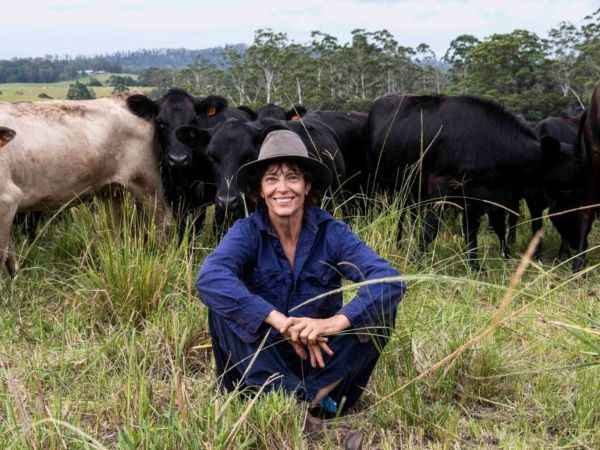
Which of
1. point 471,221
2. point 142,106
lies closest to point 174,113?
point 142,106

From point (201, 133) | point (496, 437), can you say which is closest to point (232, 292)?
point (496, 437)

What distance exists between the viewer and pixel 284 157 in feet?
10.9

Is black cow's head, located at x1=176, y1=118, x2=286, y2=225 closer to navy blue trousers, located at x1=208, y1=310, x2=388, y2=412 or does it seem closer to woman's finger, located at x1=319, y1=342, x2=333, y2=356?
navy blue trousers, located at x1=208, y1=310, x2=388, y2=412

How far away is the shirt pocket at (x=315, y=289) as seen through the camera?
338cm

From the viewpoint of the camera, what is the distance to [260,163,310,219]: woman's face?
3.31 metres

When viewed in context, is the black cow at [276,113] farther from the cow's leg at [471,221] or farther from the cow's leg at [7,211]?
the cow's leg at [7,211]

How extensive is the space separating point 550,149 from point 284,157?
439 centimetres

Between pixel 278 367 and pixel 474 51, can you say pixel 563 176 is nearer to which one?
pixel 278 367

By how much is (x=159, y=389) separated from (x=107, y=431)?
17.7 inches

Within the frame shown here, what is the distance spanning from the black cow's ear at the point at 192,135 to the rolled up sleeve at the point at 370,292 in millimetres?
3091

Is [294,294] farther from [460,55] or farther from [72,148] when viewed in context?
[460,55]

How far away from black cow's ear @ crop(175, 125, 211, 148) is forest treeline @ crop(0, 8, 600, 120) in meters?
33.0

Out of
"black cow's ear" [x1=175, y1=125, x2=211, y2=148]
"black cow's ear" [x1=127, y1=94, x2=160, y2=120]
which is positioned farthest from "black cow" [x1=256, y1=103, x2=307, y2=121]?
"black cow's ear" [x1=175, y1=125, x2=211, y2=148]

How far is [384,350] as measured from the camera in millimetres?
3445
